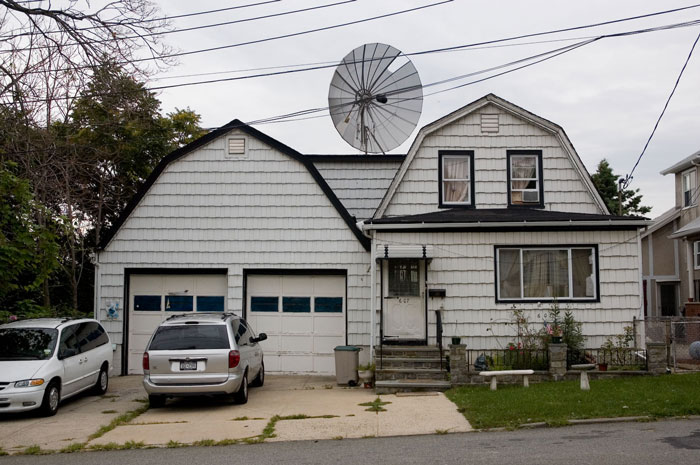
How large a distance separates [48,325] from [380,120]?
37.5 feet

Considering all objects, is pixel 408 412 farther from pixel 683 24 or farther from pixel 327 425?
pixel 683 24

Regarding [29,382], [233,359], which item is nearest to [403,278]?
[233,359]

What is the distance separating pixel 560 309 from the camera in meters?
16.3

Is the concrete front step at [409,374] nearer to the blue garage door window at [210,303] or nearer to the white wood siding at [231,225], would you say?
the white wood siding at [231,225]

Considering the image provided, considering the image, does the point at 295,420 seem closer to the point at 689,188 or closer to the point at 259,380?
the point at 259,380

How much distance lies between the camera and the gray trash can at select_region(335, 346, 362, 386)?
51.7 ft

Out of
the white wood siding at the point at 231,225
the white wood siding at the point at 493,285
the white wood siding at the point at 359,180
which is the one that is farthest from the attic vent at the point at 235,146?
the white wood siding at the point at 493,285

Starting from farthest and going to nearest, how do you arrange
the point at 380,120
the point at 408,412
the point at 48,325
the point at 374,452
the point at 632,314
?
the point at 380,120 → the point at 632,314 → the point at 48,325 → the point at 408,412 → the point at 374,452

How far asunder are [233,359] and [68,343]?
11.3 ft

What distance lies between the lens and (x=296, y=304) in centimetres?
1847

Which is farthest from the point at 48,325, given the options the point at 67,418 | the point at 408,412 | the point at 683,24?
the point at 683,24

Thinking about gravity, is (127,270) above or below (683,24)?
below

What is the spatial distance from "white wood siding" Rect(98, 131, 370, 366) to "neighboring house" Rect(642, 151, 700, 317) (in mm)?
17641

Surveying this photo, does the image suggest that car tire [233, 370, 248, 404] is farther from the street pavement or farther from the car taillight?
the street pavement
